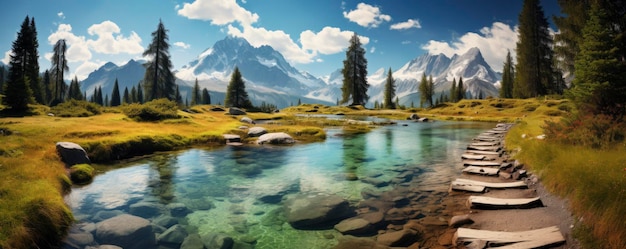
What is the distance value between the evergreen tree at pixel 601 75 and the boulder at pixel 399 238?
12.5 metres

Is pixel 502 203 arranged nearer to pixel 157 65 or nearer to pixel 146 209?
pixel 146 209

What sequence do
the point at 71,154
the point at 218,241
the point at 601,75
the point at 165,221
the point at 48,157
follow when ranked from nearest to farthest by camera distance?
the point at 218,241, the point at 165,221, the point at 48,157, the point at 71,154, the point at 601,75

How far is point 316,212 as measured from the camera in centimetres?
932

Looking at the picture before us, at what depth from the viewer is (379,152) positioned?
21469mm

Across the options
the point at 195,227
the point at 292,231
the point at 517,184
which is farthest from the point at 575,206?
the point at 195,227

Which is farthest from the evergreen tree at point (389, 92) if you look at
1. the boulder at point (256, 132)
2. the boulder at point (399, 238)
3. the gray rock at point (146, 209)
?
the boulder at point (399, 238)

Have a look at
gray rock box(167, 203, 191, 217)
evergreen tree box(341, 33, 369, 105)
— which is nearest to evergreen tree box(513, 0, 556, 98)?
evergreen tree box(341, 33, 369, 105)

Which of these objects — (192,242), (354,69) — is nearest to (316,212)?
(192,242)

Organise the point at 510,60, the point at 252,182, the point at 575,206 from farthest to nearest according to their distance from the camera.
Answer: the point at 510,60 → the point at 252,182 → the point at 575,206

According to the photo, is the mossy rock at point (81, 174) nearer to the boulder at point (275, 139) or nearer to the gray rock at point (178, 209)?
the gray rock at point (178, 209)

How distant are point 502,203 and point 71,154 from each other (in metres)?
17.9

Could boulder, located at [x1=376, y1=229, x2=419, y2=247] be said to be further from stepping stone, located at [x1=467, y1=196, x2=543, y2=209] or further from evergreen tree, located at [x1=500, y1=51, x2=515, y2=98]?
evergreen tree, located at [x1=500, y1=51, x2=515, y2=98]

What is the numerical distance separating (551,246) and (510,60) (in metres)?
126

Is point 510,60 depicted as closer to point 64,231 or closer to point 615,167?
point 615,167
